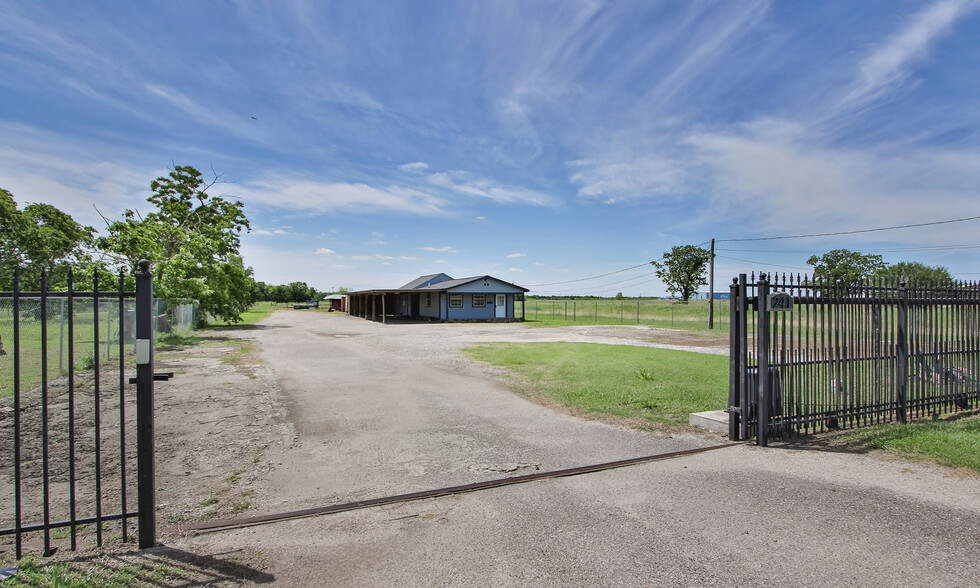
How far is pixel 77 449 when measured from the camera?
522 centimetres

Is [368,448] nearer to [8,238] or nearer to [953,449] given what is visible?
[953,449]

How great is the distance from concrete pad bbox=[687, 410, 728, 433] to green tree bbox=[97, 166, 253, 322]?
18072 mm

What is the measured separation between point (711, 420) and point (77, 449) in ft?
23.5

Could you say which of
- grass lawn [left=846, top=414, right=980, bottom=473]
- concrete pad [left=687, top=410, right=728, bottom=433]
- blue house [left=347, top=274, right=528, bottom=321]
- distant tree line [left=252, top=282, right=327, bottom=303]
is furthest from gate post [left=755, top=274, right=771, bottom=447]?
distant tree line [left=252, top=282, right=327, bottom=303]

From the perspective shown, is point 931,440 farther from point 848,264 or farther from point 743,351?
point 848,264

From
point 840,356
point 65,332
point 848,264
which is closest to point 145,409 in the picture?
point 840,356

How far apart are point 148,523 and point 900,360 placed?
8.01 metres

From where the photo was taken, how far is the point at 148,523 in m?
3.22

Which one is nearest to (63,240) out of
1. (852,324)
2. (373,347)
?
(373,347)

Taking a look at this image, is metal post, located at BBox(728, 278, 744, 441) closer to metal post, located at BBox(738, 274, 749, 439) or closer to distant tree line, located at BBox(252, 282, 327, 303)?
metal post, located at BBox(738, 274, 749, 439)

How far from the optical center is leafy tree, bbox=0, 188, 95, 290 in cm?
Answer: 2920

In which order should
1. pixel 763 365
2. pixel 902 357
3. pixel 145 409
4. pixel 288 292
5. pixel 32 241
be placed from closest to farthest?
pixel 145 409 < pixel 763 365 < pixel 902 357 < pixel 32 241 < pixel 288 292

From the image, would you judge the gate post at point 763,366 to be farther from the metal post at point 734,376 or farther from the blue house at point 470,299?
Result: the blue house at point 470,299

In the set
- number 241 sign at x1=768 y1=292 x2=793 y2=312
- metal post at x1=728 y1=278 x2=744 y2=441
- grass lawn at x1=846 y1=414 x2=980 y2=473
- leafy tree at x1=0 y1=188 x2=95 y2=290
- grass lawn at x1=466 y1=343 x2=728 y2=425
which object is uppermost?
leafy tree at x1=0 y1=188 x2=95 y2=290
